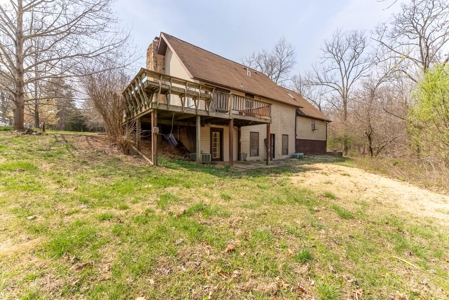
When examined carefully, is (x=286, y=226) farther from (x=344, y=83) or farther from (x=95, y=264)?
(x=344, y=83)

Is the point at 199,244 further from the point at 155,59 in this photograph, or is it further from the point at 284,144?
the point at 284,144

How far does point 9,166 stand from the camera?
17.1 feet

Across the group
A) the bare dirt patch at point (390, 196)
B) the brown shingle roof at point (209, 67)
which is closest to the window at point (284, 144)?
the brown shingle roof at point (209, 67)

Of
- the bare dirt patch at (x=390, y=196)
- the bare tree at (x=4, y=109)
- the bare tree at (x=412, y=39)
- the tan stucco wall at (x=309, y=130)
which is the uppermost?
the bare tree at (x=412, y=39)

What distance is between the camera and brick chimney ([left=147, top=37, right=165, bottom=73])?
13.1 metres

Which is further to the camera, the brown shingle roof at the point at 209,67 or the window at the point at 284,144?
the window at the point at 284,144

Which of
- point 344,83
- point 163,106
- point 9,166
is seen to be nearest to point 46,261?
point 9,166

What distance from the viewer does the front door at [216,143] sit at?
11.9m

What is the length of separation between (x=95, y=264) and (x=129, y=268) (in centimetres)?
42

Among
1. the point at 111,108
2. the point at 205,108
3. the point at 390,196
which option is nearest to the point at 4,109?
the point at 111,108

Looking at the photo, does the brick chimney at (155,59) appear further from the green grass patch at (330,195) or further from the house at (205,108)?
the green grass patch at (330,195)

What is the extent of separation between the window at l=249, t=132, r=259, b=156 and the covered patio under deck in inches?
45.3

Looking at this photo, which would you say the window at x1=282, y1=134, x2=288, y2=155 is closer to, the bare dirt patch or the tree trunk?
the bare dirt patch

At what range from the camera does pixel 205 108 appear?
375 inches
